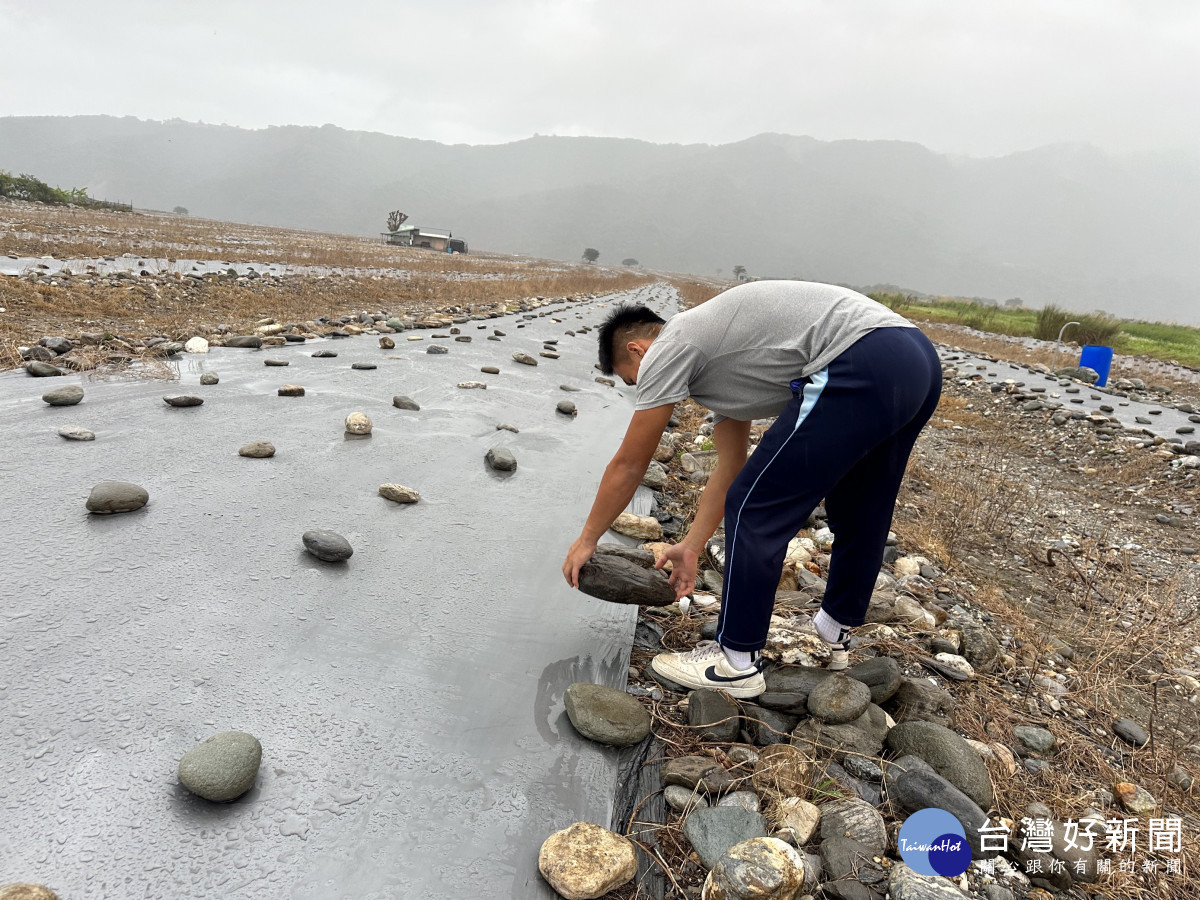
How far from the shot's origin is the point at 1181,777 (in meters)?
2.07

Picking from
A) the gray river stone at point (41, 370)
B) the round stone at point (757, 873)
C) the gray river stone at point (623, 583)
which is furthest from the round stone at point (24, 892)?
the gray river stone at point (41, 370)

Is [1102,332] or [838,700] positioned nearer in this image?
[838,700]

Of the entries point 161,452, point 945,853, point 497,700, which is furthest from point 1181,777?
point 161,452

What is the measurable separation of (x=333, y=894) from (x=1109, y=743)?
2.69 metres

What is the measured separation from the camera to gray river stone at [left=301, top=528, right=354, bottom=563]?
2.27 m

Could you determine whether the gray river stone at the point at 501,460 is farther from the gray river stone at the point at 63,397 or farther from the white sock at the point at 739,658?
the gray river stone at the point at 63,397

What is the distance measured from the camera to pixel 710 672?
1.94 meters

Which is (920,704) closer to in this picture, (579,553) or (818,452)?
(818,452)

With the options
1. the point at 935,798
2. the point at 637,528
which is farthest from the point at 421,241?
the point at 935,798

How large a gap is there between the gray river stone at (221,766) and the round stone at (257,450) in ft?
6.63

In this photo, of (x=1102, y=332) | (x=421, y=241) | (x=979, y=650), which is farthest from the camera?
(x=421, y=241)

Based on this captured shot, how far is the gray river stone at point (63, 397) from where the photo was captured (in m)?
3.34

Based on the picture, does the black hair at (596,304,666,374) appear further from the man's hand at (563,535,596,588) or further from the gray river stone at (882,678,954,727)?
the gray river stone at (882,678,954,727)

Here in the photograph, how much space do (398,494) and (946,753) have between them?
2.42 m
